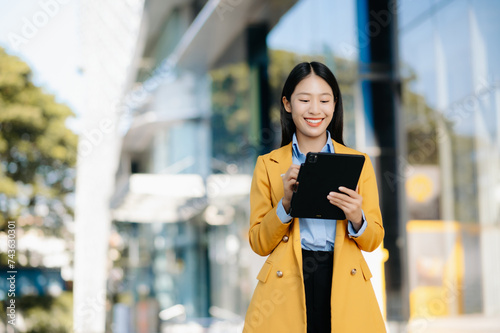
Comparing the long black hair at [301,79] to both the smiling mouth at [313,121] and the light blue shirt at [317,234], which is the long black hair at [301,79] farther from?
the light blue shirt at [317,234]

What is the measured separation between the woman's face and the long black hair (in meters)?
0.02

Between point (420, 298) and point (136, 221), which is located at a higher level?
point (136, 221)

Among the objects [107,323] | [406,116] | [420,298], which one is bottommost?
Answer: [107,323]

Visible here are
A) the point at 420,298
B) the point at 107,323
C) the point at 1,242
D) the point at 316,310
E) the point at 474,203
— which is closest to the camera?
the point at 316,310

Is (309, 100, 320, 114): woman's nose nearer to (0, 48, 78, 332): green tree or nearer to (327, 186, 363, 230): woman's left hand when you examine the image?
(327, 186, 363, 230): woman's left hand

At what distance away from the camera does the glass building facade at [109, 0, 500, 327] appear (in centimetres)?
700

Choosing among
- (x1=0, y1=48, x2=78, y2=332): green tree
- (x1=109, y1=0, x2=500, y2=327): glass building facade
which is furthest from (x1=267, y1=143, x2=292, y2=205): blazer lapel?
(x1=0, y1=48, x2=78, y2=332): green tree

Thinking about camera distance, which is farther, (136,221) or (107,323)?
(136,221)

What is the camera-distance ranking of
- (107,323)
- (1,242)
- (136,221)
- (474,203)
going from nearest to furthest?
1. (474,203)
2. (1,242)
3. (107,323)
4. (136,221)

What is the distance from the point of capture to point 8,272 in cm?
1012

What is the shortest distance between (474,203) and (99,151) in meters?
8.04

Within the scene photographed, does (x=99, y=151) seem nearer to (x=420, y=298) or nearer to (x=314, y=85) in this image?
(x=420, y=298)

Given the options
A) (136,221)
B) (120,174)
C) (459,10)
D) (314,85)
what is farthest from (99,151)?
(314,85)

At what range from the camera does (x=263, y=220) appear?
2.27 meters
